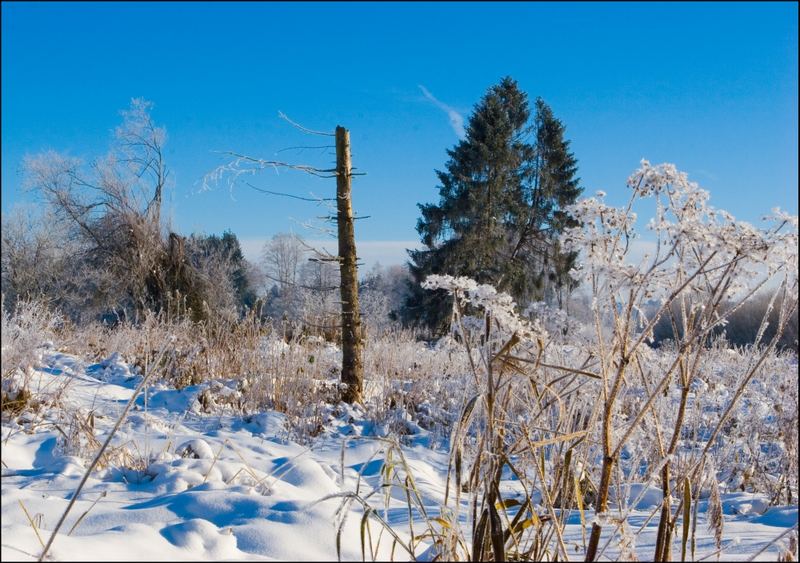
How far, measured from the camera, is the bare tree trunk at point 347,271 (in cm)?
675

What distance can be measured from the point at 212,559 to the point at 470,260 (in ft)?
54.4

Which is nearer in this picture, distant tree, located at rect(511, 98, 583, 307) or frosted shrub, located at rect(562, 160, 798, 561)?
frosted shrub, located at rect(562, 160, 798, 561)

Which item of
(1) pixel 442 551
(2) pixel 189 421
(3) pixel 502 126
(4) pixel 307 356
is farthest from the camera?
(3) pixel 502 126

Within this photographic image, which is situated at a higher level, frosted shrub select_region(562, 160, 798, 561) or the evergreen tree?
the evergreen tree

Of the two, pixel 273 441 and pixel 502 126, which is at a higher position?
pixel 502 126

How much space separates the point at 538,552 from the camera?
72.7 inches

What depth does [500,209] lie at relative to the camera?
18422 mm

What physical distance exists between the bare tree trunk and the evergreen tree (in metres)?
11.1

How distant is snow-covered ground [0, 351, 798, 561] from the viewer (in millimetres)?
1865

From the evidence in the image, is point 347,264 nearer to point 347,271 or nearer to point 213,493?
point 347,271

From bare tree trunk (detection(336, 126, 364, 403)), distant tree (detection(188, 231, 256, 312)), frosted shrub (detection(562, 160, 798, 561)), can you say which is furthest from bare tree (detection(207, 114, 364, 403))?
distant tree (detection(188, 231, 256, 312))

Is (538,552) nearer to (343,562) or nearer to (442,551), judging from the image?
(442,551)

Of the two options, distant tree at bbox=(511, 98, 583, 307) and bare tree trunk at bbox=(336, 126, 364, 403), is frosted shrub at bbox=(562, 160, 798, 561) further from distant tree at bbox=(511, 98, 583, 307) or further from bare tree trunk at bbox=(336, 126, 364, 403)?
distant tree at bbox=(511, 98, 583, 307)

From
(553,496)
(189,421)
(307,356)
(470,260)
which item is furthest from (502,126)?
(553,496)
